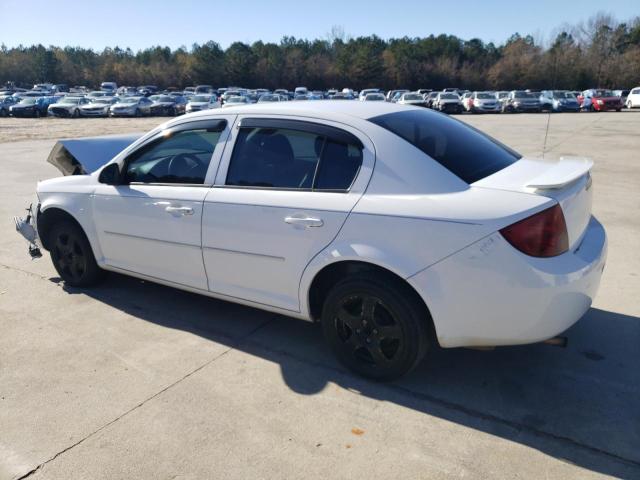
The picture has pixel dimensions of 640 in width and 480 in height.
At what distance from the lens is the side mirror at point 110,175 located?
4316 mm

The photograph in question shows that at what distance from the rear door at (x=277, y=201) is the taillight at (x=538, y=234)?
35.4 inches

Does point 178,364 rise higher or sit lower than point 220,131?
lower

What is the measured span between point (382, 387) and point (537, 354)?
1153 millimetres

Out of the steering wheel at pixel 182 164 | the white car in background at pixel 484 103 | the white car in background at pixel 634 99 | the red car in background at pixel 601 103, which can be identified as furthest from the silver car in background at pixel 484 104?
the steering wheel at pixel 182 164

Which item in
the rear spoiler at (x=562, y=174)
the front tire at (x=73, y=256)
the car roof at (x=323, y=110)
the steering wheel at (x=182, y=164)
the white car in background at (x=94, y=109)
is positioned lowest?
the white car in background at (x=94, y=109)

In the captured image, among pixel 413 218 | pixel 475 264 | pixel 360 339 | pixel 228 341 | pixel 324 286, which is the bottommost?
pixel 228 341

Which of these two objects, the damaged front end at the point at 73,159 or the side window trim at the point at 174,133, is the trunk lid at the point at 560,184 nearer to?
the side window trim at the point at 174,133

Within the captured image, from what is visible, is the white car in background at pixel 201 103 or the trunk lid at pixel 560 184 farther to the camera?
the white car in background at pixel 201 103

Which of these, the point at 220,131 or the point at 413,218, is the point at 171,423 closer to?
the point at 413,218

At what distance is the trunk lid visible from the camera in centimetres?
284

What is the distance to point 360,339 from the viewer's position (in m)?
3.25

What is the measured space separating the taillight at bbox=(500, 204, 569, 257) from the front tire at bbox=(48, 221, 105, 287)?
12.1ft

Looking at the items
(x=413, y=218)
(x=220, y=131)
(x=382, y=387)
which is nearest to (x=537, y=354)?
(x=382, y=387)

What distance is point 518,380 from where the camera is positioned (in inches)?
129
